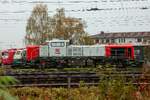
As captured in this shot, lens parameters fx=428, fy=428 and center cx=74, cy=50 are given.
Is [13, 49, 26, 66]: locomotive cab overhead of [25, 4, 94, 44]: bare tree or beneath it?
beneath

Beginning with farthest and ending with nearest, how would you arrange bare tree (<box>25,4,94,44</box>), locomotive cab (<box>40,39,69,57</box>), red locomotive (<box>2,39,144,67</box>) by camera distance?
bare tree (<box>25,4,94,44</box>) < locomotive cab (<box>40,39,69,57</box>) < red locomotive (<box>2,39,144,67</box>)

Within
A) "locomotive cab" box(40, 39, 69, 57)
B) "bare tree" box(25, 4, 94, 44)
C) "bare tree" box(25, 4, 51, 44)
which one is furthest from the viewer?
"bare tree" box(25, 4, 51, 44)

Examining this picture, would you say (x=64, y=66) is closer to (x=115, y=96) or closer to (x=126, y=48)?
(x=126, y=48)

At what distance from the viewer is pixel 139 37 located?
99.0 meters

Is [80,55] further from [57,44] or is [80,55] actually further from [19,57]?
[19,57]

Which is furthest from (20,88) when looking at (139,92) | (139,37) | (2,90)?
(139,37)

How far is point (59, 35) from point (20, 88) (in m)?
48.9

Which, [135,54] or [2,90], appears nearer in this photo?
[2,90]

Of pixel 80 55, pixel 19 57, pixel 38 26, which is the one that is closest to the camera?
pixel 80 55

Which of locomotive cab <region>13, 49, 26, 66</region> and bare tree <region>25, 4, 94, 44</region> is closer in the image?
locomotive cab <region>13, 49, 26, 66</region>

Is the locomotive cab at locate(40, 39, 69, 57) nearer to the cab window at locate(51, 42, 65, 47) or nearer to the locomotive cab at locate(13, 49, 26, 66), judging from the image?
the cab window at locate(51, 42, 65, 47)

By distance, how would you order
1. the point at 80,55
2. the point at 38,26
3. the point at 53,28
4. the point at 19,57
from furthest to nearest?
the point at 38,26 → the point at 53,28 → the point at 19,57 → the point at 80,55

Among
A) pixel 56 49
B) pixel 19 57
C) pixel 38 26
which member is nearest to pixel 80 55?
pixel 56 49

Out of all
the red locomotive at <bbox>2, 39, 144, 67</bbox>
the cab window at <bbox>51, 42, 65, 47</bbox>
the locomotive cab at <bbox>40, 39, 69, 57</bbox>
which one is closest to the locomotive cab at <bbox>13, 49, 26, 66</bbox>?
the red locomotive at <bbox>2, 39, 144, 67</bbox>
